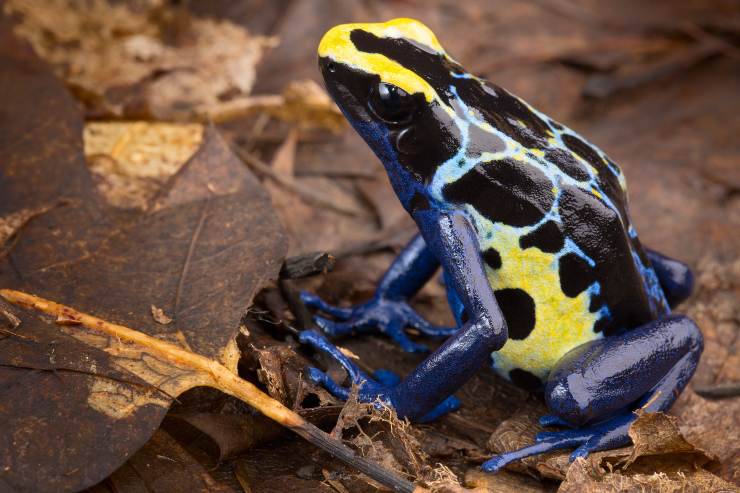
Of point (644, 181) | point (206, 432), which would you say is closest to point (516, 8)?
point (644, 181)

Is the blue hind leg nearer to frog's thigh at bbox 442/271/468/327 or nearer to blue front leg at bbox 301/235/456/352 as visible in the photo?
frog's thigh at bbox 442/271/468/327

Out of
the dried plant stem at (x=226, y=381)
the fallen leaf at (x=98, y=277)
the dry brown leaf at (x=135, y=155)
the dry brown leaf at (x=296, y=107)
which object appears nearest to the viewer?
the fallen leaf at (x=98, y=277)

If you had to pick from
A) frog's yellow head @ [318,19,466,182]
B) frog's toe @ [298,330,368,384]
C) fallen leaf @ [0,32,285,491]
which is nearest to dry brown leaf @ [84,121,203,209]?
fallen leaf @ [0,32,285,491]

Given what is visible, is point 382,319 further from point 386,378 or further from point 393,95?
point 393,95

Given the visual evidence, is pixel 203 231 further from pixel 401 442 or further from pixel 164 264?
pixel 401 442

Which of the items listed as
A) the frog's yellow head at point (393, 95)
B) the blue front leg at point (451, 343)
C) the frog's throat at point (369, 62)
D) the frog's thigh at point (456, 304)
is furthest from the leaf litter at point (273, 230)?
the frog's throat at point (369, 62)

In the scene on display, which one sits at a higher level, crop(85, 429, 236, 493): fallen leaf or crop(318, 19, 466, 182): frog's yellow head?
crop(318, 19, 466, 182): frog's yellow head

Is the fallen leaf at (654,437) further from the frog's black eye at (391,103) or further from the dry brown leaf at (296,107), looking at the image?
the dry brown leaf at (296,107)
